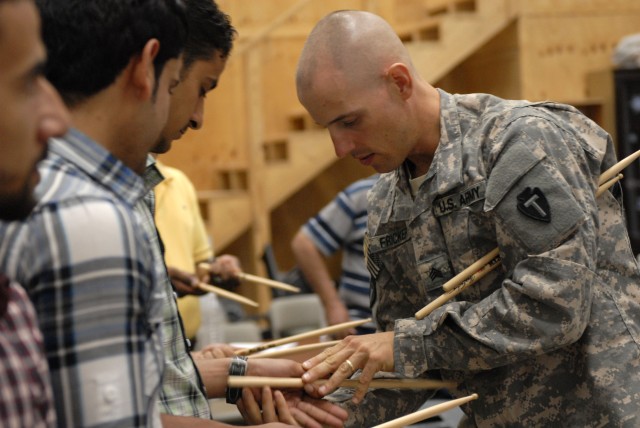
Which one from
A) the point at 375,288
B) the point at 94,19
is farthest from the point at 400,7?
the point at 94,19

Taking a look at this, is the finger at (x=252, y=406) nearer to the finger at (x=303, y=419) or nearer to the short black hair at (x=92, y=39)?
the finger at (x=303, y=419)

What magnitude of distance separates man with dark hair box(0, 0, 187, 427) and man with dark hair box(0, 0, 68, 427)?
38 millimetres

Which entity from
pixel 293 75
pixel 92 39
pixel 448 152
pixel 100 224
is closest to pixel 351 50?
pixel 448 152

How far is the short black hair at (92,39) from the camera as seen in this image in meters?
1.34

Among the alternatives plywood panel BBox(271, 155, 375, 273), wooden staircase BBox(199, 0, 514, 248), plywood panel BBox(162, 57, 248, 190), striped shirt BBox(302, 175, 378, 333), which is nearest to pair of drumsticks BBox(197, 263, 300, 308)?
striped shirt BBox(302, 175, 378, 333)

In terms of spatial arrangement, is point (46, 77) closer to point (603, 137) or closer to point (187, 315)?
point (603, 137)

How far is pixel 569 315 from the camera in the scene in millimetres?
1933

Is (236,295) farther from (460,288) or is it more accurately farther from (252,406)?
(460,288)

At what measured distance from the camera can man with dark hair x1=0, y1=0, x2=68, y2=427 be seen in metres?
1.09

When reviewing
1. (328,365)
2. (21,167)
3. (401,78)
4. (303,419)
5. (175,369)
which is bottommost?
(303,419)

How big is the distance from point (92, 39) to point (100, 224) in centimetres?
31

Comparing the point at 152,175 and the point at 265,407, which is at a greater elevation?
the point at 152,175

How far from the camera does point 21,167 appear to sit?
43.6 inches

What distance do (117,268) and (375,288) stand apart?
50.6 inches
